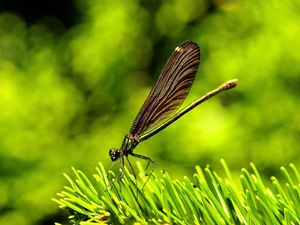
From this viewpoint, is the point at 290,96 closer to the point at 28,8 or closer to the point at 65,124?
the point at 65,124

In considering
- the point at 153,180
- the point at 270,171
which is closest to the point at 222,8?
the point at 270,171

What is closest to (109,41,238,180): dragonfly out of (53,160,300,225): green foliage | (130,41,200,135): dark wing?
(130,41,200,135): dark wing

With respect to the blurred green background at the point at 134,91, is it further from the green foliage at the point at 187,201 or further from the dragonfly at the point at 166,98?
the green foliage at the point at 187,201

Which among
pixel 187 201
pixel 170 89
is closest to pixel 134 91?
pixel 170 89

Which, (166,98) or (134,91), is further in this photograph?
(134,91)

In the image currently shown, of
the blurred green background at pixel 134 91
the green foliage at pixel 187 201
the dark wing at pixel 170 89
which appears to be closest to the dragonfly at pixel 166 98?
the dark wing at pixel 170 89

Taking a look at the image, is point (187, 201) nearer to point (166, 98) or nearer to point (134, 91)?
point (166, 98)

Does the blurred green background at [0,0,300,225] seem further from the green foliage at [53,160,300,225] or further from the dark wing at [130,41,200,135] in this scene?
the green foliage at [53,160,300,225]
